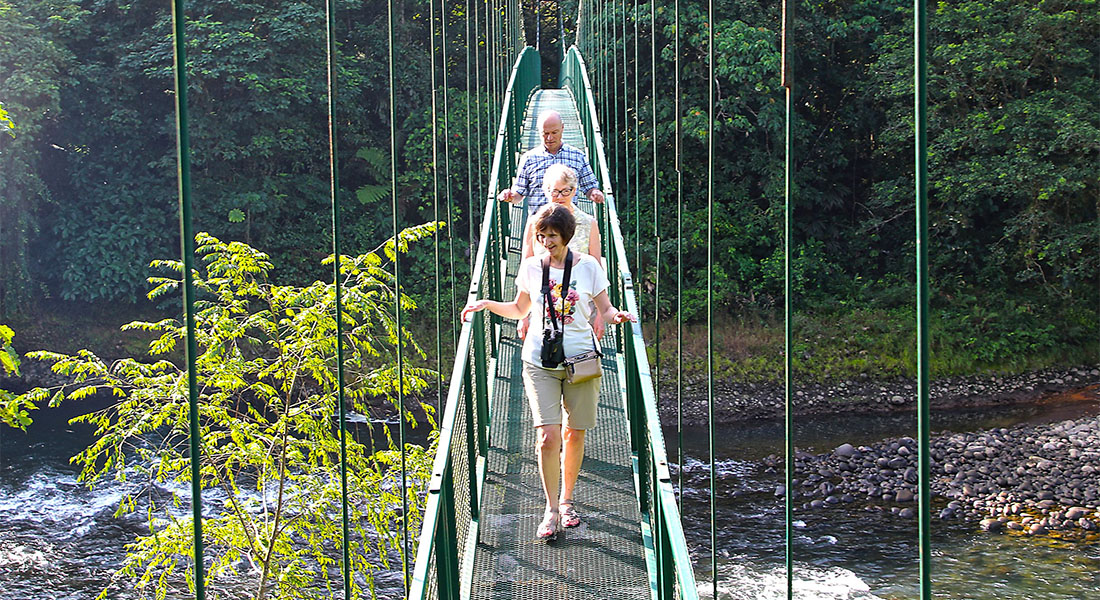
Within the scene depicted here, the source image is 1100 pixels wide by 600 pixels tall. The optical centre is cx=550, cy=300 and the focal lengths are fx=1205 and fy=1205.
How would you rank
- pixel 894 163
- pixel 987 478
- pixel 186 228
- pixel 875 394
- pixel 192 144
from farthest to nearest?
pixel 894 163, pixel 192 144, pixel 875 394, pixel 987 478, pixel 186 228

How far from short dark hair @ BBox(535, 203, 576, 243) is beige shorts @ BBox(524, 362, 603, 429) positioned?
37cm

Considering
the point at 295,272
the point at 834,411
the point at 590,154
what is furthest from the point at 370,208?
the point at 590,154

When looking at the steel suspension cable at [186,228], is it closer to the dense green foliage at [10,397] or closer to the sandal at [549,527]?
the sandal at [549,527]

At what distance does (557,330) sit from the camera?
3094mm

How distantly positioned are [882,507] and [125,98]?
38.3 ft

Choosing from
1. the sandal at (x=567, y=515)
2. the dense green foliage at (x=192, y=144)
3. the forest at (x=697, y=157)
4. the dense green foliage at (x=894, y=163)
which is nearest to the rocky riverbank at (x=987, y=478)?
the forest at (x=697, y=157)

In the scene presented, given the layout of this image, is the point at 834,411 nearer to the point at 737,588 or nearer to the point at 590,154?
the point at 737,588

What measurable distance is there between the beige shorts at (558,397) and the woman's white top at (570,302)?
5 cm

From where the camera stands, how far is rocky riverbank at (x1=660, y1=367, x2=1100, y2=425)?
16094mm

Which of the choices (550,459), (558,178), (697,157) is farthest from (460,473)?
(697,157)

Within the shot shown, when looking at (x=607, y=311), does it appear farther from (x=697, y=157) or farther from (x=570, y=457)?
(x=697, y=157)

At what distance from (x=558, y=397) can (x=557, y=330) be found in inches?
8.1

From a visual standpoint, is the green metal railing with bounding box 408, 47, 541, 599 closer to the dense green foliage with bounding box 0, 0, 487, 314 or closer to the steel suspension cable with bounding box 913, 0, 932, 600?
the steel suspension cable with bounding box 913, 0, 932, 600

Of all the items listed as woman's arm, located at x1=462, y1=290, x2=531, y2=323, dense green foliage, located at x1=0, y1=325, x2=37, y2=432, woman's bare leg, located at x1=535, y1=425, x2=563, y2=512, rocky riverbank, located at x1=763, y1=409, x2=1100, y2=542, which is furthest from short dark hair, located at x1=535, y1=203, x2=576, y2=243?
rocky riverbank, located at x1=763, y1=409, x2=1100, y2=542
